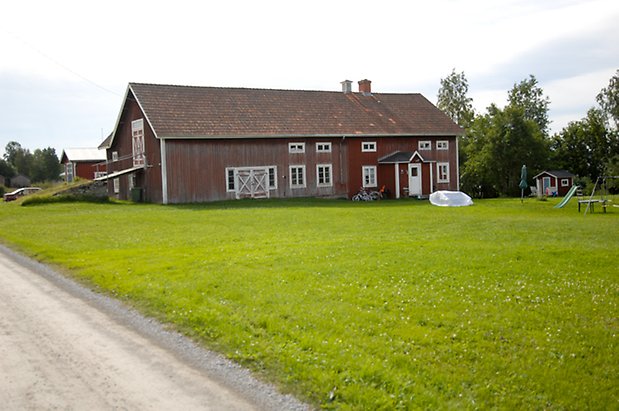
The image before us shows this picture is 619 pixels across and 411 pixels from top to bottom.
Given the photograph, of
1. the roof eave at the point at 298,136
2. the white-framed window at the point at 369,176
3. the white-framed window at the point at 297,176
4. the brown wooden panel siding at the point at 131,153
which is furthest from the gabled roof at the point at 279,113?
the white-framed window at the point at 369,176

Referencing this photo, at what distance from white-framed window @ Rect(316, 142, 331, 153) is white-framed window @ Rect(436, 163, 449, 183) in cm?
950

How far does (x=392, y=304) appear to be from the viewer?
9.42 metres

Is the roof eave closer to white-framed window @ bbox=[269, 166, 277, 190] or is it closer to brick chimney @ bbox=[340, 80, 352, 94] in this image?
white-framed window @ bbox=[269, 166, 277, 190]

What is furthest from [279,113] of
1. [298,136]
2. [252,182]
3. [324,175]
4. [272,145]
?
[252,182]

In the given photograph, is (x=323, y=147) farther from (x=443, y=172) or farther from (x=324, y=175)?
(x=443, y=172)

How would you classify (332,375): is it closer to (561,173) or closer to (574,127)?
(561,173)

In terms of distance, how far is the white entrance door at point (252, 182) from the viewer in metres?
38.6

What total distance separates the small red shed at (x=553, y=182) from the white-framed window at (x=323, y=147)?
26.9 metres

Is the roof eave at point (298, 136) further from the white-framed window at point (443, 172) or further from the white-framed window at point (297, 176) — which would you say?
the white-framed window at point (443, 172)

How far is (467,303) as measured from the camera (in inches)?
368

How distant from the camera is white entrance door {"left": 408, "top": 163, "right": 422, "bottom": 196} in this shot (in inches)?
1722

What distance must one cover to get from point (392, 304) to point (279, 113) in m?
33.3

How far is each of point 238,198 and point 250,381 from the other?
32.0m

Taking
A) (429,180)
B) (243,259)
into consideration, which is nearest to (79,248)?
(243,259)
